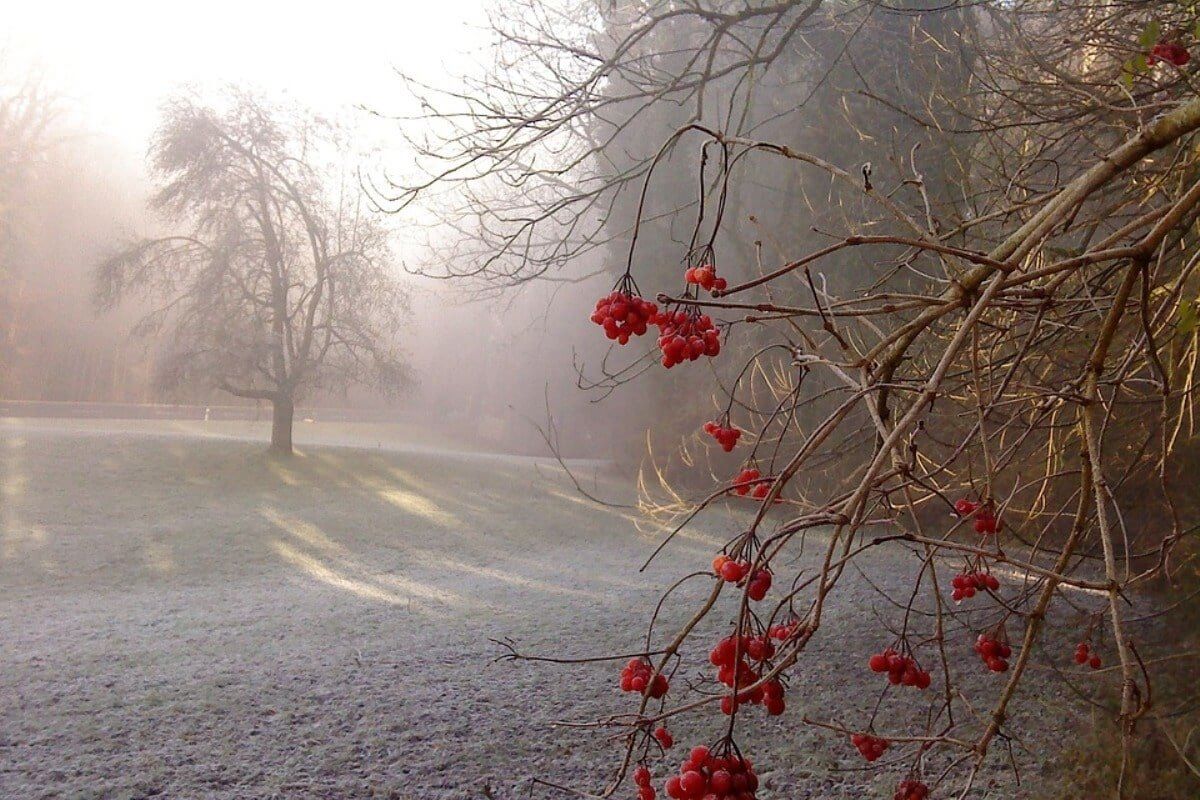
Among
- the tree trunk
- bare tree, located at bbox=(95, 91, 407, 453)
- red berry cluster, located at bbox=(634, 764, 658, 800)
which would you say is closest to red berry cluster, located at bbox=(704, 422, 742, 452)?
red berry cluster, located at bbox=(634, 764, 658, 800)

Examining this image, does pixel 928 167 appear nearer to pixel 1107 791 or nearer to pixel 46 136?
pixel 1107 791

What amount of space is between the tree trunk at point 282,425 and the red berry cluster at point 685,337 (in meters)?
8.85

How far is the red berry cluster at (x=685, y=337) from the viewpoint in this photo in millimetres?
1013

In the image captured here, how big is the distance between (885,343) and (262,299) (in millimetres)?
9051

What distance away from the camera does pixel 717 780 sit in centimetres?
82

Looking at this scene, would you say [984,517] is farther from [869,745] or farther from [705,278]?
[705,278]

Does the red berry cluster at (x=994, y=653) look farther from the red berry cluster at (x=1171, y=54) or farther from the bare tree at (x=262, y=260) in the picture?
the bare tree at (x=262, y=260)

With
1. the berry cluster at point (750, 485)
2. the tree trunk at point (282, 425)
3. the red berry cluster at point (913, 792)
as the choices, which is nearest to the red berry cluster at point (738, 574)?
the berry cluster at point (750, 485)

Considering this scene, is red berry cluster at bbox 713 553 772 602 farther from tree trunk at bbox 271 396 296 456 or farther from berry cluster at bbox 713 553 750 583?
tree trunk at bbox 271 396 296 456

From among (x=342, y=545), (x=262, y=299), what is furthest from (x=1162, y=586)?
(x=262, y=299)

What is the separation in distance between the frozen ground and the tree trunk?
107 centimetres

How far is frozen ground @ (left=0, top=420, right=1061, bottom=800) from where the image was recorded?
100 inches

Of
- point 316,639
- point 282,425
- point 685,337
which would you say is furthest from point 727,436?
point 282,425

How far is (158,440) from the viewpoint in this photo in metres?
9.38
